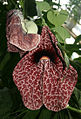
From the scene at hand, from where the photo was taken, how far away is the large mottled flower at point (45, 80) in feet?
1.09

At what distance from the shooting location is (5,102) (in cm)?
46

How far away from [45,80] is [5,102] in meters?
0.16

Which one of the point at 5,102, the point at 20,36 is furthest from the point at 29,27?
the point at 5,102

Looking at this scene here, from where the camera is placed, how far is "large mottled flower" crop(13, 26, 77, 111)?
33 centimetres

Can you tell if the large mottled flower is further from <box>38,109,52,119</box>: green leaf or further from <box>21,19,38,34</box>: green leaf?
<box>38,109,52,119</box>: green leaf

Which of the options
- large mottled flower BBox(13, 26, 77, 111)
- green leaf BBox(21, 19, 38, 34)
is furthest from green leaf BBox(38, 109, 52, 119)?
green leaf BBox(21, 19, 38, 34)

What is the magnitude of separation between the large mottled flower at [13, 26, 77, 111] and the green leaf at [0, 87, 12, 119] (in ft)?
0.45

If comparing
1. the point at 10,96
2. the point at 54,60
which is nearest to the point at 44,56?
the point at 54,60

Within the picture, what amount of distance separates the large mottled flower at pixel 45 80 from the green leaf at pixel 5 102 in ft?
0.45

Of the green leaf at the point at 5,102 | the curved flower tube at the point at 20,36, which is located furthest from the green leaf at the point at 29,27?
the green leaf at the point at 5,102

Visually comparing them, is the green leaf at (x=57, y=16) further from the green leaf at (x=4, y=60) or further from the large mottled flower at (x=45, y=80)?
the green leaf at (x=4, y=60)

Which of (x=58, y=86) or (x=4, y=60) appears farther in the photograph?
(x=4, y=60)

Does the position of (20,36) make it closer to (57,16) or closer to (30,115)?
(57,16)

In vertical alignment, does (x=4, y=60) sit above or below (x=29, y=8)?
below
